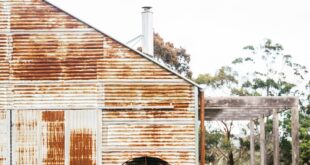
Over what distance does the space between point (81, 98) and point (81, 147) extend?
4.92 feet

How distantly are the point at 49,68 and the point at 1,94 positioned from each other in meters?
1.67

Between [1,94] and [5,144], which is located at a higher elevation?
[1,94]

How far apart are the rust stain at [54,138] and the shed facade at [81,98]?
0.10ft

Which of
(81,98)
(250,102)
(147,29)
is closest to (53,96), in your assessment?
(81,98)

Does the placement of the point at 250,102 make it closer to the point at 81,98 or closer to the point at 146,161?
the point at 146,161

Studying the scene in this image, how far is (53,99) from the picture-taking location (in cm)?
1653

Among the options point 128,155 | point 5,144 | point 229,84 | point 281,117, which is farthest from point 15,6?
point 229,84

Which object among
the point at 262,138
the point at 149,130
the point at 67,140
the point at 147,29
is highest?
the point at 147,29

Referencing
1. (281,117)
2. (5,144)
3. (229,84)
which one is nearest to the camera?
(5,144)

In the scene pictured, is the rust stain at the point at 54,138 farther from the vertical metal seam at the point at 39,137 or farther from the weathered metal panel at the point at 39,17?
the weathered metal panel at the point at 39,17

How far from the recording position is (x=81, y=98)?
54.2 ft

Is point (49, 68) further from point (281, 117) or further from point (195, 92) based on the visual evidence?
point (281, 117)

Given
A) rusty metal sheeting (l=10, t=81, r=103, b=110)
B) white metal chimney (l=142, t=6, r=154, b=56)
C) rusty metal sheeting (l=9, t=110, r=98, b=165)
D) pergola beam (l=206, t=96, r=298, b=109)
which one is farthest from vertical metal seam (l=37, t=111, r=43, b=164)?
white metal chimney (l=142, t=6, r=154, b=56)

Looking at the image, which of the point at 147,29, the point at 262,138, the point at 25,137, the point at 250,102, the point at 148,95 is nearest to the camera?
the point at 25,137
